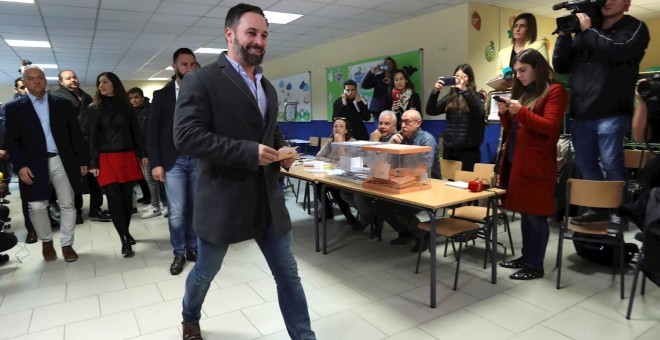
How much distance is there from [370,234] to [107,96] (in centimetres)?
271

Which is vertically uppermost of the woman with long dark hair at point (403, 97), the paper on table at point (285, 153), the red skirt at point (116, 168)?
the woman with long dark hair at point (403, 97)

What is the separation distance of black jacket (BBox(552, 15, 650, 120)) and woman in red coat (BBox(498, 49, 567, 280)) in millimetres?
294

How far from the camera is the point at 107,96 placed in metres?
3.43

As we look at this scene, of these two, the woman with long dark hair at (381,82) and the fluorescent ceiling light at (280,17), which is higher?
the fluorescent ceiling light at (280,17)

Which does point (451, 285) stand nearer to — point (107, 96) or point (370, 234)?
point (370, 234)

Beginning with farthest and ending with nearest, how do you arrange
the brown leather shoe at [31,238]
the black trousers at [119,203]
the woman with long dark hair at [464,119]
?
the brown leather shoe at [31,238]
the woman with long dark hair at [464,119]
the black trousers at [119,203]

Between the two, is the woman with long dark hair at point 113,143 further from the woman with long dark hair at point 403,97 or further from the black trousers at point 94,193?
the woman with long dark hair at point 403,97

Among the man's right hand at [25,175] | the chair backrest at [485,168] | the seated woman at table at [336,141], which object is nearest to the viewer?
the man's right hand at [25,175]

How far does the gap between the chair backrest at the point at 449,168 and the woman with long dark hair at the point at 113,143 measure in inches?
110

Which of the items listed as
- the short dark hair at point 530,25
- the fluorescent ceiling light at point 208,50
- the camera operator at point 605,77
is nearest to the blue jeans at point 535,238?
the camera operator at point 605,77

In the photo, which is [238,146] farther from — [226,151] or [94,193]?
[94,193]

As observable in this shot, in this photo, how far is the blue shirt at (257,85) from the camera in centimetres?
162

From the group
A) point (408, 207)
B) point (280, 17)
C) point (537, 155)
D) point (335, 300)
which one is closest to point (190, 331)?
point (335, 300)

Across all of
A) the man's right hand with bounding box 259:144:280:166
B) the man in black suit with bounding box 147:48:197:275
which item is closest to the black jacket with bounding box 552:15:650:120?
the man's right hand with bounding box 259:144:280:166
